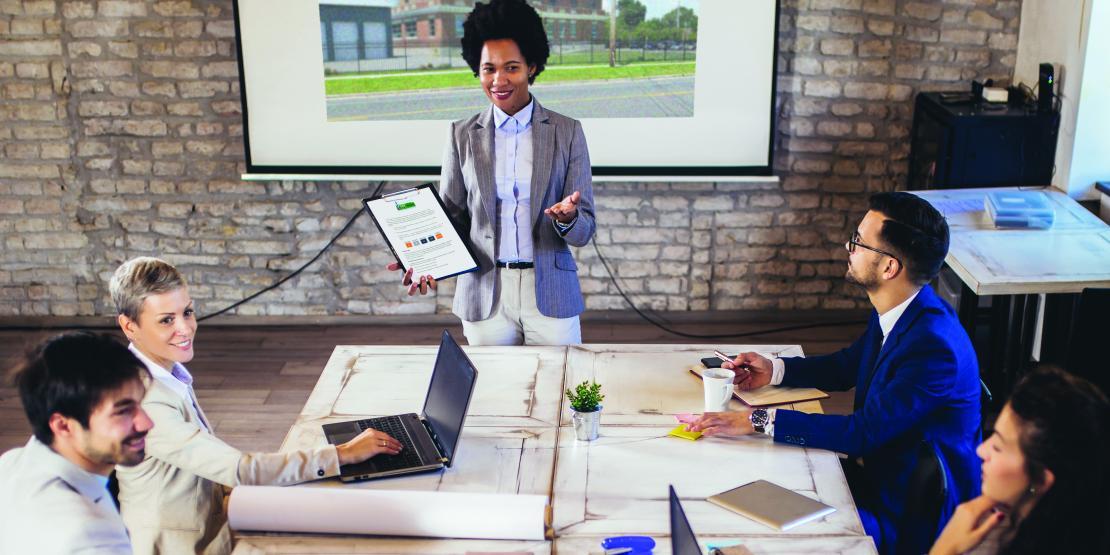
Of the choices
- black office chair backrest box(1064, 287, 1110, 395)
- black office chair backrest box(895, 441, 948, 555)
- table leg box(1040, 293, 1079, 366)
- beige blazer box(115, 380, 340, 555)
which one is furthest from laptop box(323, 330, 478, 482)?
table leg box(1040, 293, 1079, 366)

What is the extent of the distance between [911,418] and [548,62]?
3.05 m

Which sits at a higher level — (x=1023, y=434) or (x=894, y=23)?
(x=894, y=23)

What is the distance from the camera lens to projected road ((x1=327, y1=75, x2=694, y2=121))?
200 inches

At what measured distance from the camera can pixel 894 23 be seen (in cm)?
498

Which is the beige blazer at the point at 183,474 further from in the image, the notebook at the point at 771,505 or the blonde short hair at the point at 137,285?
the notebook at the point at 771,505

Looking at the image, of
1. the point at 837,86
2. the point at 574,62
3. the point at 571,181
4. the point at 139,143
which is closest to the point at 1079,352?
the point at 571,181

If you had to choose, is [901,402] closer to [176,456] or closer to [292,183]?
[176,456]

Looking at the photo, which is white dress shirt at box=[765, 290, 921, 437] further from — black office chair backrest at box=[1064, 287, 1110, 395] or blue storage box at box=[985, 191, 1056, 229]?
blue storage box at box=[985, 191, 1056, 229]

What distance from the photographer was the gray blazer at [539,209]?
3.33 meters

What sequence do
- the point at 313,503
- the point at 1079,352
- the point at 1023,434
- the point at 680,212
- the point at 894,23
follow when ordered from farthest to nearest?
the point at 680,212 → the point at 894,23 → the point at 1079,352 → the point at 313,503 → the point at 1023,434

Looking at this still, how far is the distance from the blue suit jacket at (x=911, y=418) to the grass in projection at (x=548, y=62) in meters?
2.69

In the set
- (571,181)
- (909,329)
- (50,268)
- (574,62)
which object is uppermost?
(574,62)

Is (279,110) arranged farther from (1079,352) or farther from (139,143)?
(1079,352)

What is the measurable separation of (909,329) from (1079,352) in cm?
105
